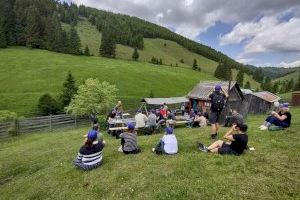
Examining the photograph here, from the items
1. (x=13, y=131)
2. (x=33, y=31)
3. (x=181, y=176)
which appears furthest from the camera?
(x=33, y=31)

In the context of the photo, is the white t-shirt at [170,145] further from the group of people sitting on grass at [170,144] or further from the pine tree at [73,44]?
the pine tree at [73,44]

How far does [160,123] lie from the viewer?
21.4m

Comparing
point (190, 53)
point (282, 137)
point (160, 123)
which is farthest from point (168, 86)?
point (190, 53)

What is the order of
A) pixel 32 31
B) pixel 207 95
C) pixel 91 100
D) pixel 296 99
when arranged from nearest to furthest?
pixel 207 95 < pixel 91 100 < pixel 296 99 < pixel 32 31

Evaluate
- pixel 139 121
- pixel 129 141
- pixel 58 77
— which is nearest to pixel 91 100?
pixel 139 121

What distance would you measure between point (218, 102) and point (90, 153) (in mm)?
6028

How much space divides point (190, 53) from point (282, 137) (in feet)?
570

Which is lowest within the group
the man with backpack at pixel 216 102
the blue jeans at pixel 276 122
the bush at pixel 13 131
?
the bush at pixel 13 131

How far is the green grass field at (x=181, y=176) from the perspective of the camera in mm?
8367

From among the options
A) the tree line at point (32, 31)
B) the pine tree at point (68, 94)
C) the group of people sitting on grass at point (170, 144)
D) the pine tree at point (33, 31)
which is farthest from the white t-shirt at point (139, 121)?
the pine tree at point (33, 31)

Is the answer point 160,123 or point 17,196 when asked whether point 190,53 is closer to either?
point 160,123

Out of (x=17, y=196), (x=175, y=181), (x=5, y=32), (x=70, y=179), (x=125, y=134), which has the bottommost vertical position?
(x=17, y=196)

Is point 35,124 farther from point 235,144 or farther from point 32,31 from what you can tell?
point 32,31

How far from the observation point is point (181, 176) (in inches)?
371
